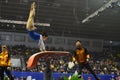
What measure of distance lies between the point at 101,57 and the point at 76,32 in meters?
3.58

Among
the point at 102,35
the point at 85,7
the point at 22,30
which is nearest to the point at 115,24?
the point at 102,35

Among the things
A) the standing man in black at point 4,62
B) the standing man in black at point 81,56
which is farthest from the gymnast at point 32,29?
the standing man in black at point 4,62

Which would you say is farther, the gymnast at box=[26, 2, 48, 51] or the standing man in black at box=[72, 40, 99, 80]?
the standing man in black at box=[72, 40, 99, 80]

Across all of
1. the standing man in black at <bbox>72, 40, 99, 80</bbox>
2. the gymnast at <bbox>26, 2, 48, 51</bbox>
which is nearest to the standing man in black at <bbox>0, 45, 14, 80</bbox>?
the standing man in black at <bbox>72, 40, 99, 80</bbox>

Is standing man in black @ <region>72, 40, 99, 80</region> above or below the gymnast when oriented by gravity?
below

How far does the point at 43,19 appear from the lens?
2781cm

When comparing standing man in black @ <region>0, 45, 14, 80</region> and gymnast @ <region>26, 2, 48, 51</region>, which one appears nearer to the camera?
gymnast @ <region>26, 2, 48, 51</region>

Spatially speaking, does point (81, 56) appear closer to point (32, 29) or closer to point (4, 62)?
point (4, 62)

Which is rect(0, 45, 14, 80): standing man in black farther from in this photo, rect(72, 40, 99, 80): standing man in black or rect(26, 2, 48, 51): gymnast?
rect(26, 2, 48, 51): gymnast

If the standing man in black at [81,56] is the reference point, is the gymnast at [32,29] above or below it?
above

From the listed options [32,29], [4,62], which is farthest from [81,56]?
[32,29]

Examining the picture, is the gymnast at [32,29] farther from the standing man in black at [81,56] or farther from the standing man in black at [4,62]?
the standing man in black at [4,62]

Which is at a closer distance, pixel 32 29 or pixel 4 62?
pixel 32 29

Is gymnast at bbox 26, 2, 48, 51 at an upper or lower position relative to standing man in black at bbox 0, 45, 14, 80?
upper
